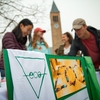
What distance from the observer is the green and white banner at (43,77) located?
0.72 metres

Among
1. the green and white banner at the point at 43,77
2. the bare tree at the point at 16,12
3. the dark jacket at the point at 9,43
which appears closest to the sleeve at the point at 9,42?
the dark jacket at the point at 9,43

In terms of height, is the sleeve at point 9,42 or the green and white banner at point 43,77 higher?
the sleeve at point 9,42

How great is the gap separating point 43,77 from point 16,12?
5.11 ft

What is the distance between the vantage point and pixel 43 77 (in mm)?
879

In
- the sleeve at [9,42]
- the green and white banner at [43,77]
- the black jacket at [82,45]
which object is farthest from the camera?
the black jacket at [82,45]

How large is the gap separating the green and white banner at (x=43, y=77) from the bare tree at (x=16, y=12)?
1.15 meters

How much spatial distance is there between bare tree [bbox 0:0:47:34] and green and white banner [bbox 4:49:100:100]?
1151mm

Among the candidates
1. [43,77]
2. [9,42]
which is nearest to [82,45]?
[9,42]

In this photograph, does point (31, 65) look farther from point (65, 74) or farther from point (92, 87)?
point (92, 87)

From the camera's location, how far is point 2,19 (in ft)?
6.96

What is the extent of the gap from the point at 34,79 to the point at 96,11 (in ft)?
8.21

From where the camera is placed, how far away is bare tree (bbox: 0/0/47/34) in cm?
214

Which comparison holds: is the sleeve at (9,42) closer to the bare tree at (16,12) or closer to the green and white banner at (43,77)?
the green and white banner at (43,77)

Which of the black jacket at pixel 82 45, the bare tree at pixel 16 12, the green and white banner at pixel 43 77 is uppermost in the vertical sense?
the bare tree at pixel 16 12
